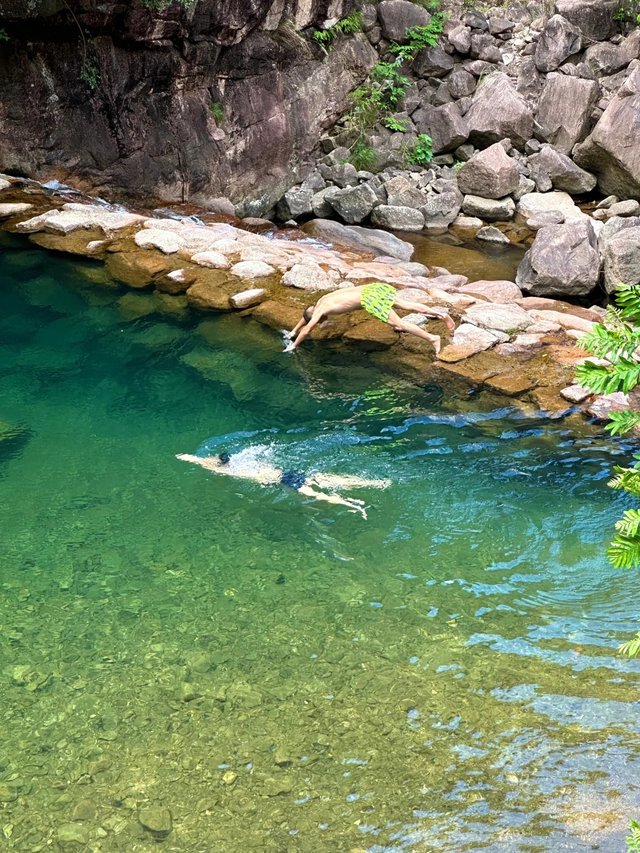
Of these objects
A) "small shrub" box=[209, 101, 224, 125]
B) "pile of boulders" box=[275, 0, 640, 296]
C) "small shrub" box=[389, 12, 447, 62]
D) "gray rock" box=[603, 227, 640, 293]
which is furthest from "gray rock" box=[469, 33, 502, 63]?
"gray rock" box=[603, 227, 640, 293]

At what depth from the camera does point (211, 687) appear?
374 cm

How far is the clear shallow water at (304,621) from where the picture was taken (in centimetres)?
302

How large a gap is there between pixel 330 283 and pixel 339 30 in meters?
6.68

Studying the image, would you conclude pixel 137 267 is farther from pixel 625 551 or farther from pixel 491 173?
pixel 625 551

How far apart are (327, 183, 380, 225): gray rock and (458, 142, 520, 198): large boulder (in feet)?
5.46

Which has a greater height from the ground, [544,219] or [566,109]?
[566,109]

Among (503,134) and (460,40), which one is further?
(460,40)

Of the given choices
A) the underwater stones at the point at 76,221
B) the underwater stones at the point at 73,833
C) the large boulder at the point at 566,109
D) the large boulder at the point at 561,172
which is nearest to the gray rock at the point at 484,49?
the large boulder at the point at 566,109

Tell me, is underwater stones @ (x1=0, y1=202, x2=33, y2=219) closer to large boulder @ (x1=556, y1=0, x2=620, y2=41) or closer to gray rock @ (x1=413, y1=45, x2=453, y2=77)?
gray rock @ (x1=413, y1=45, x2=453, y2=77)

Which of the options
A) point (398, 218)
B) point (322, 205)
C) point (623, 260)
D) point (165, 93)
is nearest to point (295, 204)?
point (322, 205)

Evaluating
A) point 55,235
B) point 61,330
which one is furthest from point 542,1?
point 61,330

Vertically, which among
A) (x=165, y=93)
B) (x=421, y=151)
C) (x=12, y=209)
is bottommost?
(x=421, y=151)

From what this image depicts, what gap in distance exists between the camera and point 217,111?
11.6 meters

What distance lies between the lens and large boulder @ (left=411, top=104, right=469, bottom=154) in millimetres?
12898
